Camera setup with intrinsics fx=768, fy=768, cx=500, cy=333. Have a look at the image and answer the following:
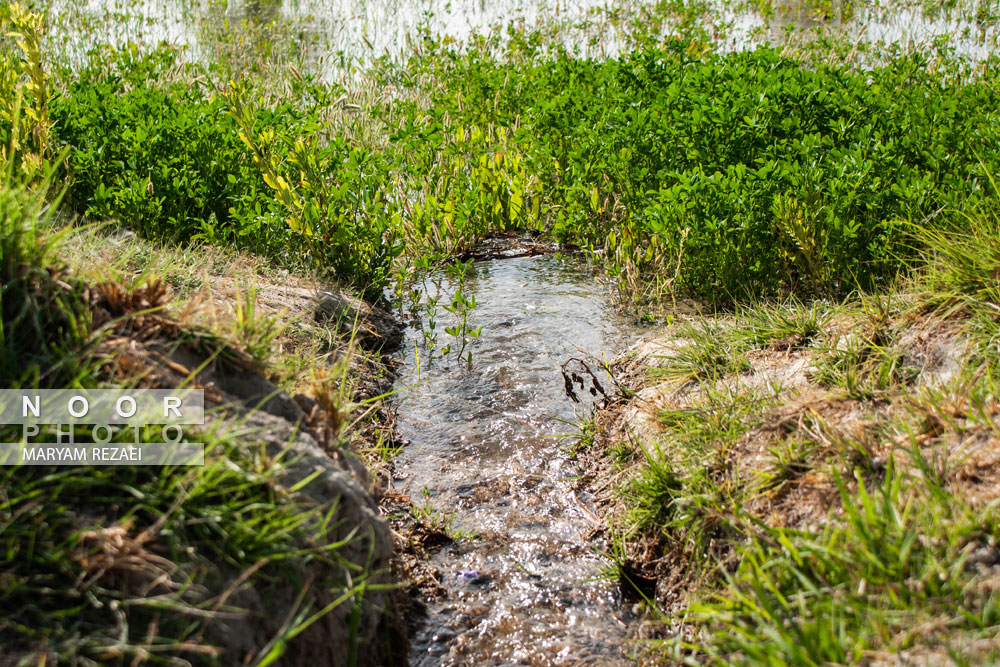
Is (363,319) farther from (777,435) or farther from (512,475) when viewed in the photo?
(777,435)

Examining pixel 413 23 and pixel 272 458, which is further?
pixel 413 23

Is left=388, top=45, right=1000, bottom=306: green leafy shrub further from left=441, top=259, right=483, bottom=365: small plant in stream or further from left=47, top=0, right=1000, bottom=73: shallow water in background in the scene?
left=47, top=0, right=1000, bottom=73: shallow water in background

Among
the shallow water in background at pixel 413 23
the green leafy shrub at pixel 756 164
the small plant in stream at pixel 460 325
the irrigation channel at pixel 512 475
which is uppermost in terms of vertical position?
the shallow water in background at pixel 413 23

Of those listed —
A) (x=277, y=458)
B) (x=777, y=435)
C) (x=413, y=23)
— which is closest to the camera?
(x=277, y=458)

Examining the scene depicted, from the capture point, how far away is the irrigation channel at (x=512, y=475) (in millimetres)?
3240

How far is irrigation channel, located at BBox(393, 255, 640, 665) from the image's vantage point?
324cm

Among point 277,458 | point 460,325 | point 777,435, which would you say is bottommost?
point 460,325

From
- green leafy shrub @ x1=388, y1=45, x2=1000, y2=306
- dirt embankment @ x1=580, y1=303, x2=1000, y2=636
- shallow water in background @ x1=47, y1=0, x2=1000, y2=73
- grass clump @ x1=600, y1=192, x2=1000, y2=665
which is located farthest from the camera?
shallow water in background @ x1=47, y1=0, x2=1000, y2=73

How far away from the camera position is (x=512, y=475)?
167 inches

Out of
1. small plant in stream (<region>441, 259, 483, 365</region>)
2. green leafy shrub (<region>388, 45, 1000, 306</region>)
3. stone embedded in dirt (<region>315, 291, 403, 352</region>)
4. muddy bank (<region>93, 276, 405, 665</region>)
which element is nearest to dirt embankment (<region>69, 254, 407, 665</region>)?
muddy bank (<region>93, 276, 405, 665</region>)

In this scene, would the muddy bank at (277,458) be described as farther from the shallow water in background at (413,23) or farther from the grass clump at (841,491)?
the shallow water in background at (413,23)

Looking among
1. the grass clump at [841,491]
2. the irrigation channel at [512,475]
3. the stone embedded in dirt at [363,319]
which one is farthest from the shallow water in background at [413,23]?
the grass clump at [841,491]

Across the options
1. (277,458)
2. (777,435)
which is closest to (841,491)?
(777,435)

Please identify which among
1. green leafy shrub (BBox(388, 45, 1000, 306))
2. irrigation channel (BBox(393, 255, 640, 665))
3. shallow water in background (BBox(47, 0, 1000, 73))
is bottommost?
irrigation channel (BBox(393, 255, 640, 665))
